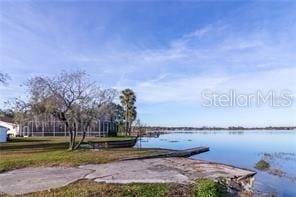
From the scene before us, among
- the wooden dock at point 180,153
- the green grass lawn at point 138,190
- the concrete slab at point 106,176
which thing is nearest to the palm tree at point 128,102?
the wooden dock at point 180,153

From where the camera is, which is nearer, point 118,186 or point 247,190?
point 118,186

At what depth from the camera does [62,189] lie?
9.80 meters

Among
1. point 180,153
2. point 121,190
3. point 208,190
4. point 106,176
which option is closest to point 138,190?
point 121,190

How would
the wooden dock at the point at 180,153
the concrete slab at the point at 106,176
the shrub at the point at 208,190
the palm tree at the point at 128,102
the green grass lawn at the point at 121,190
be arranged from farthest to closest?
the palm tree at the point at 128,102, the wooden dock at the point at 180,153, the concrete slab at the point at 106,176, the shrub at the point at 208,190, the green grass lawn at the point at 121,190

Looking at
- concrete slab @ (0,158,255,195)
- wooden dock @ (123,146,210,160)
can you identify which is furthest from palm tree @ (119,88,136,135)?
concrete slab @ (0,158,255,195)

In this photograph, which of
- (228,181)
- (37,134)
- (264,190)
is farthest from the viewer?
(37,134)

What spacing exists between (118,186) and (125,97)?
54.1m

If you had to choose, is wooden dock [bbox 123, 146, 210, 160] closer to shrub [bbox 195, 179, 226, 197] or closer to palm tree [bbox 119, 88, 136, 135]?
shrub [bbox 195, 179, 226, 197]

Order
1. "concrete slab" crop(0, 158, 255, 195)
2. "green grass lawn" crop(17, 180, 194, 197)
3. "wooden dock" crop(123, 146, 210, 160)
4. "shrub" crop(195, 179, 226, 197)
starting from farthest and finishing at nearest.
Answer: "wooden dock" crop(123, 146, 210, 160) → "concrete slab" crop(0, 158, 255, 195) → "shrub" crop(195, 179, 226, 197) → "green grass lawn" crop(17, 180, 194, 197)

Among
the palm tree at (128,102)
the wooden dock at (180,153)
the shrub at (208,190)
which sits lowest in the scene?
the wooden dock at (180,153)

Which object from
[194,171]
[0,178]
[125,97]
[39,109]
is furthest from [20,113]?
[125,97]

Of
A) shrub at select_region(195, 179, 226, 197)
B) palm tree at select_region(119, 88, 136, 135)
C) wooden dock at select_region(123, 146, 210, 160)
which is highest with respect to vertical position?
palm tree at select_region(119, 88, 136, 135)

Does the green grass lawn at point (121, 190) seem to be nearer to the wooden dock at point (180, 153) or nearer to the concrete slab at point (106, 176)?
the concrete slab at point (106, 176)

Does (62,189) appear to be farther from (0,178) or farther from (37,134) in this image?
(37,134)
